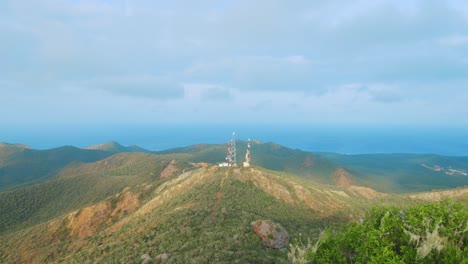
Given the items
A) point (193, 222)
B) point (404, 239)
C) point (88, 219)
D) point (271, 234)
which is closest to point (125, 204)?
point (88, 219)

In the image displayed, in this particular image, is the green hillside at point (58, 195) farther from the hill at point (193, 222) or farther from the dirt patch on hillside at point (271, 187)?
the dirt patch on hillside at point (271, 187)

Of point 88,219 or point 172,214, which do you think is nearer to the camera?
point 172,214

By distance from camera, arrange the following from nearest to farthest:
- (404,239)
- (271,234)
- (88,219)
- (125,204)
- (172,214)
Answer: (404,239) < (271,234) < (172,214) < (88,219) < (125,204)

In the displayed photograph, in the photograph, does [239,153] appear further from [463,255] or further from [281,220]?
[463,255]

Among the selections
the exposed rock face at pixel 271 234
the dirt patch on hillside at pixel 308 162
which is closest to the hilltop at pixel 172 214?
the exposed rock face at pixel 271 234

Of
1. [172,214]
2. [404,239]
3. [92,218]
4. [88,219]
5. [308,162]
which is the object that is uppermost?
[404,239]

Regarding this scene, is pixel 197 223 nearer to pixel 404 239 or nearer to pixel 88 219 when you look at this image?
pixel 404 239

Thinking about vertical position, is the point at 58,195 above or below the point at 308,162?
below
